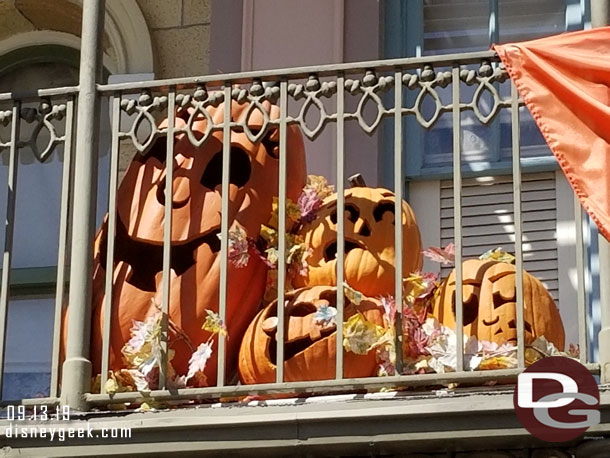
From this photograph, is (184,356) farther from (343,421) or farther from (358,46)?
(358,46)

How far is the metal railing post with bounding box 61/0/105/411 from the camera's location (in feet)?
23.5

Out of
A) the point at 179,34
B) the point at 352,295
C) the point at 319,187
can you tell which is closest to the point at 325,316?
the point at 352,295

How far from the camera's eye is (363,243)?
24.7 ft

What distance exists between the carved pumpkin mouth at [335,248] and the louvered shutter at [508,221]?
39.0 inches

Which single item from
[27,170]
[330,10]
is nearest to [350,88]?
[330,10]

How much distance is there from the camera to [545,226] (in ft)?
27.6

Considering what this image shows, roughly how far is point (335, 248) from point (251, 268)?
359 millimetres

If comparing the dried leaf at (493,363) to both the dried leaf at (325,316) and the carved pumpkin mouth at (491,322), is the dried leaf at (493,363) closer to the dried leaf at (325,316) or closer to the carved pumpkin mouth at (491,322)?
the carved pumpkin mouth at (491,322)

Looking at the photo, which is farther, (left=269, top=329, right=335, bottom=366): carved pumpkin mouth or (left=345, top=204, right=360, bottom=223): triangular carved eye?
(left=345, top=204, right=360, bottom=223): triangular carved eye

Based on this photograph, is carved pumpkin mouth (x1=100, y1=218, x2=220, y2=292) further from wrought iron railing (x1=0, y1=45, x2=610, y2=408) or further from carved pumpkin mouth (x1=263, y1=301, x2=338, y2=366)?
carved pumpkin mouth (x1=263, y1=301, x2=338, y2=366)

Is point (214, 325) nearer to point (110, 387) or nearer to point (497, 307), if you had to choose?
point (110, 387)

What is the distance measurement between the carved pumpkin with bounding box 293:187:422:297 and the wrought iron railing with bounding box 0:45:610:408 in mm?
249

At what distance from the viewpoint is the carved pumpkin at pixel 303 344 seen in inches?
280

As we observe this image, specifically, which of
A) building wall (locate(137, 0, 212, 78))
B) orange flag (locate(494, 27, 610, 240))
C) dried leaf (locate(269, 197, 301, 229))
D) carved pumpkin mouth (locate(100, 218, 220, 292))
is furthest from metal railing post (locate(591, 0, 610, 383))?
building wall (locate(137, 0, 212, 78))
